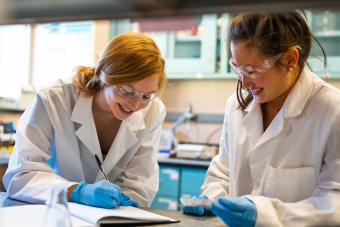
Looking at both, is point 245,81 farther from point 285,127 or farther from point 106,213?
point 106,213

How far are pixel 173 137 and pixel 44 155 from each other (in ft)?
7.70

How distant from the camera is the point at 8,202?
1.33m

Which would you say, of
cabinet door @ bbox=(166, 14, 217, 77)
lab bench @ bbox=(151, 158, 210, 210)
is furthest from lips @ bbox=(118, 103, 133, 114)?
cabinet door @ bbox=(166, 14, 217, 77)

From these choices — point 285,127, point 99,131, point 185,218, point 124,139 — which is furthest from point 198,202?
point 99,131

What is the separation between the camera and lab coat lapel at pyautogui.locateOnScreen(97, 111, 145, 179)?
5.34 feet

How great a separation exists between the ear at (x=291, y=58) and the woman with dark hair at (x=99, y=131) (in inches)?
21.4

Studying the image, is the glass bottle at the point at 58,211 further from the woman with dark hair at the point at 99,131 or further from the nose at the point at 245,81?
the nose at the point at 245,81

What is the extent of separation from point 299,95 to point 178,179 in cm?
204

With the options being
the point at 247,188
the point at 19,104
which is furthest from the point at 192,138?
the point at 247,188

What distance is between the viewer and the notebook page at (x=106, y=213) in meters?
1.08

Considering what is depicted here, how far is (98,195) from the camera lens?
1268 mm

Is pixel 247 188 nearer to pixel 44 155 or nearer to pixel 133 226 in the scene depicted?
pixel 133 226

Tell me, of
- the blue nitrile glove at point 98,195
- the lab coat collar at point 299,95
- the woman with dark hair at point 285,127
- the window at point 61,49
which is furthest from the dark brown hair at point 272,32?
the window at point 61,49

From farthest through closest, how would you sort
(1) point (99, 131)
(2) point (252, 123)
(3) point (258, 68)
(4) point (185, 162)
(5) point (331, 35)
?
(5) point (331, 35)
(4) point (185, 162)
(1) point (99, 131)
(2) point (252, 123)
(3) point (258, 68)
